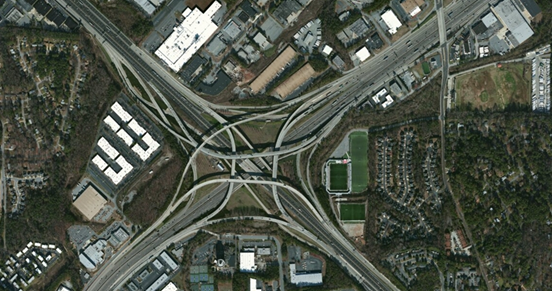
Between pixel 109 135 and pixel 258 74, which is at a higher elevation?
pixel 109 135

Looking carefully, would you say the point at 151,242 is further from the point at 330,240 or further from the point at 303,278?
the point at 330,240

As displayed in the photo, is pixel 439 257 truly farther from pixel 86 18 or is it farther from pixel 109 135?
pixel 86 18

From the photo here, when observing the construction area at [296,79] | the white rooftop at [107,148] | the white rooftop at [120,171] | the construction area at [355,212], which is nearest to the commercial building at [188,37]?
the construction area at [296,79]

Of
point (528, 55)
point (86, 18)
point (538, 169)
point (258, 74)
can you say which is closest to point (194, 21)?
point (258, 74)

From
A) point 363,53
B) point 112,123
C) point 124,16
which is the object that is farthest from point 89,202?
point 363,53

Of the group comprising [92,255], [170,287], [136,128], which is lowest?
[170,287]
